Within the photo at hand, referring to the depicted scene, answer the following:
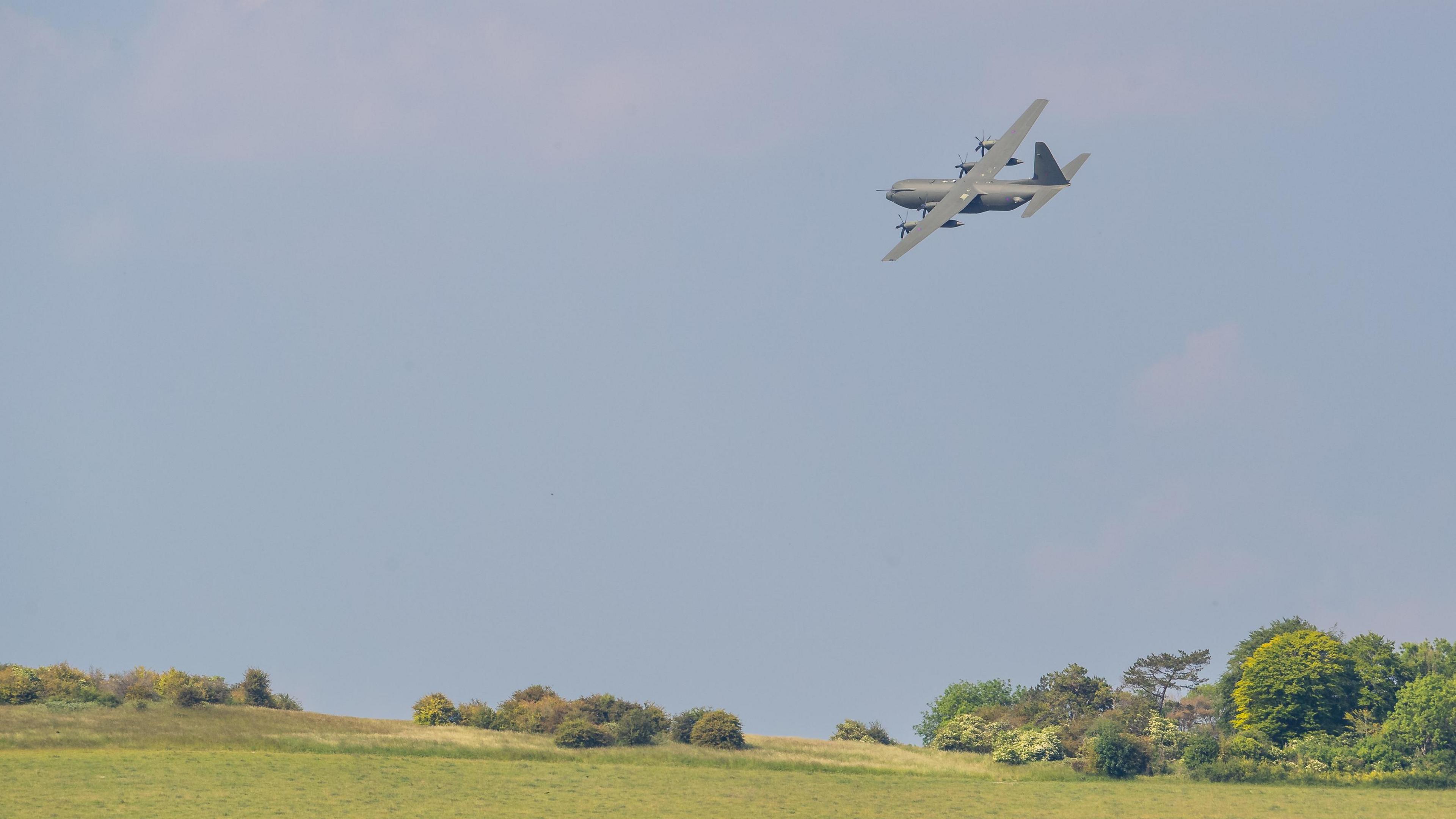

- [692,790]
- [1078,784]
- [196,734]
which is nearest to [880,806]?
[692,790]

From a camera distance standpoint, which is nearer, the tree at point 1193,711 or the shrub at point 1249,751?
the shrub at point 1249,751

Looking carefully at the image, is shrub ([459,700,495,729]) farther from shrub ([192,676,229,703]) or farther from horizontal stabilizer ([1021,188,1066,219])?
horizontal stabilizer ([1021,188,1066,219])

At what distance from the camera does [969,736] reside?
294ft

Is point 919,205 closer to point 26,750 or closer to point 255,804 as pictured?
point 255,804

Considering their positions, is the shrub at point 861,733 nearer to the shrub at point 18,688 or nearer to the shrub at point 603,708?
the shrub at point 603,708

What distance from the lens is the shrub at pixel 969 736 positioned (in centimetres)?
8938

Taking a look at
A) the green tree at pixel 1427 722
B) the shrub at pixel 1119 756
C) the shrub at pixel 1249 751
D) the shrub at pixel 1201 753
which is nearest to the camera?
the shrub at pixel 1119 756

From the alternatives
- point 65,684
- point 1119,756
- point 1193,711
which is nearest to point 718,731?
point 1119,756

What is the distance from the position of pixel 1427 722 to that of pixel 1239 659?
54.1 feet

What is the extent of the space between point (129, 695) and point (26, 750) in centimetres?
1037

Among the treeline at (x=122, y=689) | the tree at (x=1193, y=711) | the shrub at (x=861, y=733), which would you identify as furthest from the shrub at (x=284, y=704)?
the tree at (x=1193, y=711)

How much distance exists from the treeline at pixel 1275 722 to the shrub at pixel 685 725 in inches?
597

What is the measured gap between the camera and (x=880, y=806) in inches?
2746

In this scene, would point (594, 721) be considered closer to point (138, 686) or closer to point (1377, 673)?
point (138, 686)
